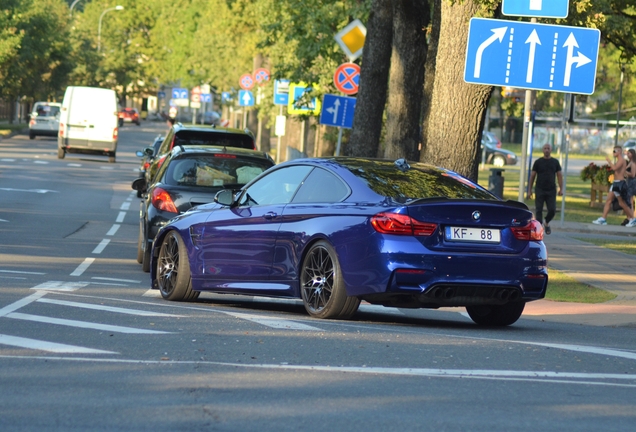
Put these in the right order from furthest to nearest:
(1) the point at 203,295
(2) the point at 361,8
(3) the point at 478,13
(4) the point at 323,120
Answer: (2) the point at 361,8 < (4) the point at 323,120 < (3) the point at 478,13 < (1) the point at 203,295

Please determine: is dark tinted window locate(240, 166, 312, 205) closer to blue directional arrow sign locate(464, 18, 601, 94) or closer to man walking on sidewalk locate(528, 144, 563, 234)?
blue directional arrow sign locate(464, 18, 601, 94)

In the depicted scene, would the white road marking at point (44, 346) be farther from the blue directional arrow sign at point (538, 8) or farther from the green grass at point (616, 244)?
the green grass at point (616, 244)

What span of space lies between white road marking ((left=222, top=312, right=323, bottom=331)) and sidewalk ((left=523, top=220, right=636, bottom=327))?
3.73 metres

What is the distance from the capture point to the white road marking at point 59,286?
12.3 meters

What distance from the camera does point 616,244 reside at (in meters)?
23.7

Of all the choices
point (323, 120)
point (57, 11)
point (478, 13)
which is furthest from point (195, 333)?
point (57, 11)

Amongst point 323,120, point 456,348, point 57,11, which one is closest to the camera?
point 456,348

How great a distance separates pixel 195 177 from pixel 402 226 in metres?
5.93

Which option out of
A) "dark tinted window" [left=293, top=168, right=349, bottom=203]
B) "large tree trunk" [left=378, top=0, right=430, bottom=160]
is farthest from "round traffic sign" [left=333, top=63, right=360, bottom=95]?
"dark tinted window" [left=293, top=168, right=349, bottom=203]

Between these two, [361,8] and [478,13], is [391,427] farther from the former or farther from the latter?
[361,8]

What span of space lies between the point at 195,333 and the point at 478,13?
849 centimetres

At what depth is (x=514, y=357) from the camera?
8477 mm

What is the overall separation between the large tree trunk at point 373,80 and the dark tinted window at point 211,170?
9.19m

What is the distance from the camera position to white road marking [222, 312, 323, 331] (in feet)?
31.4
